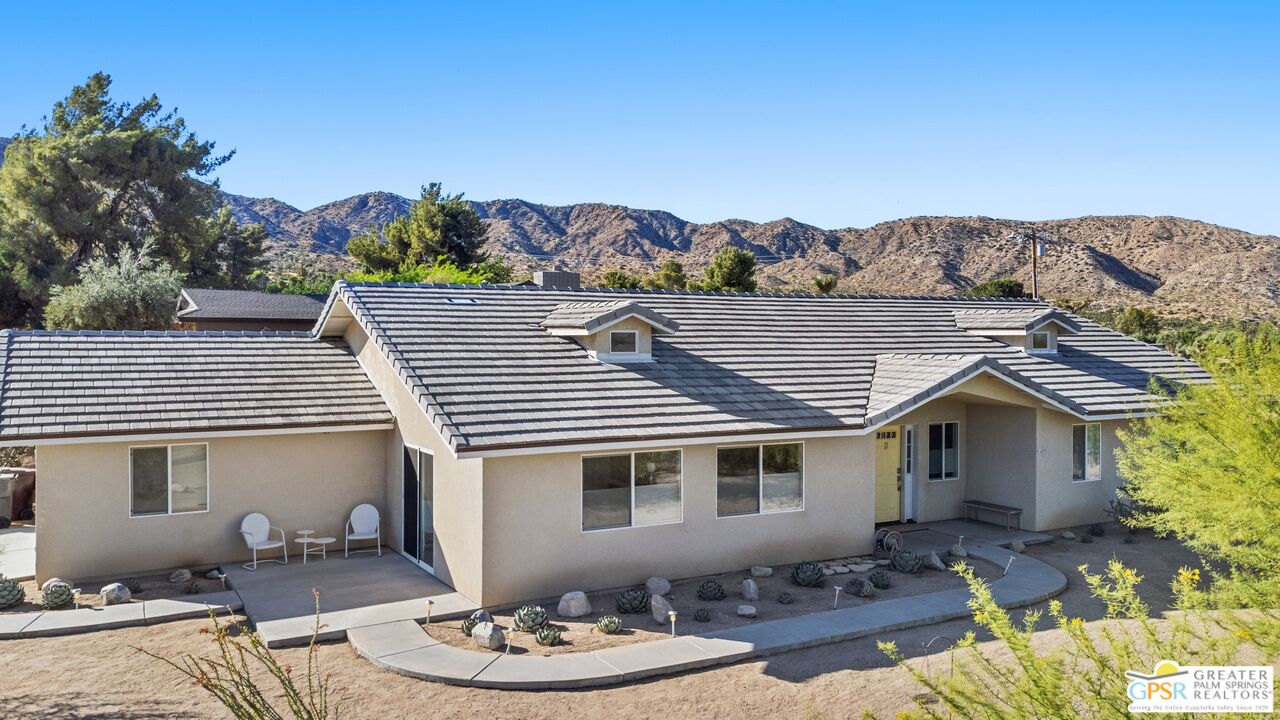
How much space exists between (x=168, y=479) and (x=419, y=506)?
150 inches

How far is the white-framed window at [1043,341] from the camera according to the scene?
19656 mm

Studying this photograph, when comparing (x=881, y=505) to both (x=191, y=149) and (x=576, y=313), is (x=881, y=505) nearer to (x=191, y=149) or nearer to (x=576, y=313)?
(x=576, y=313)

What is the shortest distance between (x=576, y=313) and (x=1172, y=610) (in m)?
9.88

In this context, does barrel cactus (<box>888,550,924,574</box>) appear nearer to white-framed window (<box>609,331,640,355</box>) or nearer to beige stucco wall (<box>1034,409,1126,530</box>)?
beige stucco wall (<box>1034,409,1126,530</box>)

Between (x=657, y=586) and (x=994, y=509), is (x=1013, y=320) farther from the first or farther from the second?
(x=657, y=586)

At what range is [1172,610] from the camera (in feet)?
39.6

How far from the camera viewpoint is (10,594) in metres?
11.8

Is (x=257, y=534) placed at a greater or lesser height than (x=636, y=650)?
greater

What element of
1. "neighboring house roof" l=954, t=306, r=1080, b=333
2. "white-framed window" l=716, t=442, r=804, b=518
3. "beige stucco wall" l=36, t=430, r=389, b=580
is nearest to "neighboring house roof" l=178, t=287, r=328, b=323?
"beige stucco wall" l=36, t=430, r=389, b=580

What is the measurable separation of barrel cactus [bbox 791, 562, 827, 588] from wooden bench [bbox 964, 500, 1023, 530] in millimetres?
5483

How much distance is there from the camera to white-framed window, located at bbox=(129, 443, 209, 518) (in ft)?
44.5

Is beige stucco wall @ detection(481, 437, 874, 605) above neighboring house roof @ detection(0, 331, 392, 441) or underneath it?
underneath

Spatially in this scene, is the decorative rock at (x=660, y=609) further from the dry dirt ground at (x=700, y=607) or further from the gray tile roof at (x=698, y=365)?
the gray tile roof at (x=698, y=365)

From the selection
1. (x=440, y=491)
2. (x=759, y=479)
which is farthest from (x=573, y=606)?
(x=759, y=479)
